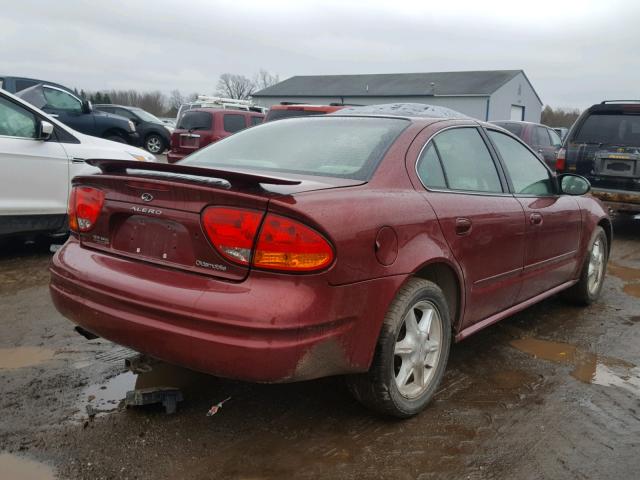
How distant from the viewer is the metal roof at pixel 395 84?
45.2 meters

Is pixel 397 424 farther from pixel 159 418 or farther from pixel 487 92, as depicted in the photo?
pixel 487 92

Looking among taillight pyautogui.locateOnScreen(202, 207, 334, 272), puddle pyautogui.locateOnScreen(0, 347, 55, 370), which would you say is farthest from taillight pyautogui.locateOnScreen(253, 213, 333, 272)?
puddle pyautogui.locateOnScreen(0, 347, 55, 370)

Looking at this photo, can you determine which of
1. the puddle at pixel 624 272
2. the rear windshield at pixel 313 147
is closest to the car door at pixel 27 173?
the rear windshield at pixel 313 147

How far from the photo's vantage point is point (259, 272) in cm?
239

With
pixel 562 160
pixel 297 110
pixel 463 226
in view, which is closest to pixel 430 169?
pixel 463 226

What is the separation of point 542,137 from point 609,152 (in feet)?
16.6

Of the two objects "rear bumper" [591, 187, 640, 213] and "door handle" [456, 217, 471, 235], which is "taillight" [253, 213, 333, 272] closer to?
"door handle" [456, 217, 471, 235]

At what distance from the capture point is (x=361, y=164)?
2.98 m

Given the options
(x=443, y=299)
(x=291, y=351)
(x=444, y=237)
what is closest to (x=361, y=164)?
(x=444, y=237)

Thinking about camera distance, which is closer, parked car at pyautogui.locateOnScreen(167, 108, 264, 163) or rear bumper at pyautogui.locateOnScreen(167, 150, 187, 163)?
rear bumper at pyautogui.locateOnScreen(167, 150, 187, 163)

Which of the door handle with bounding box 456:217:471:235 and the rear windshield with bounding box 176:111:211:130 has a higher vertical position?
the rear windshield with bounding box 176:111:211:130

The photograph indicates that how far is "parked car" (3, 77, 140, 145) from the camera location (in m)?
11.8

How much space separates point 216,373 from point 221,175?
0.80 metres

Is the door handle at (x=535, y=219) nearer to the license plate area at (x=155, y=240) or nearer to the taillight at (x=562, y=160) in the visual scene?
the license plate area at (x=155, y=240)
